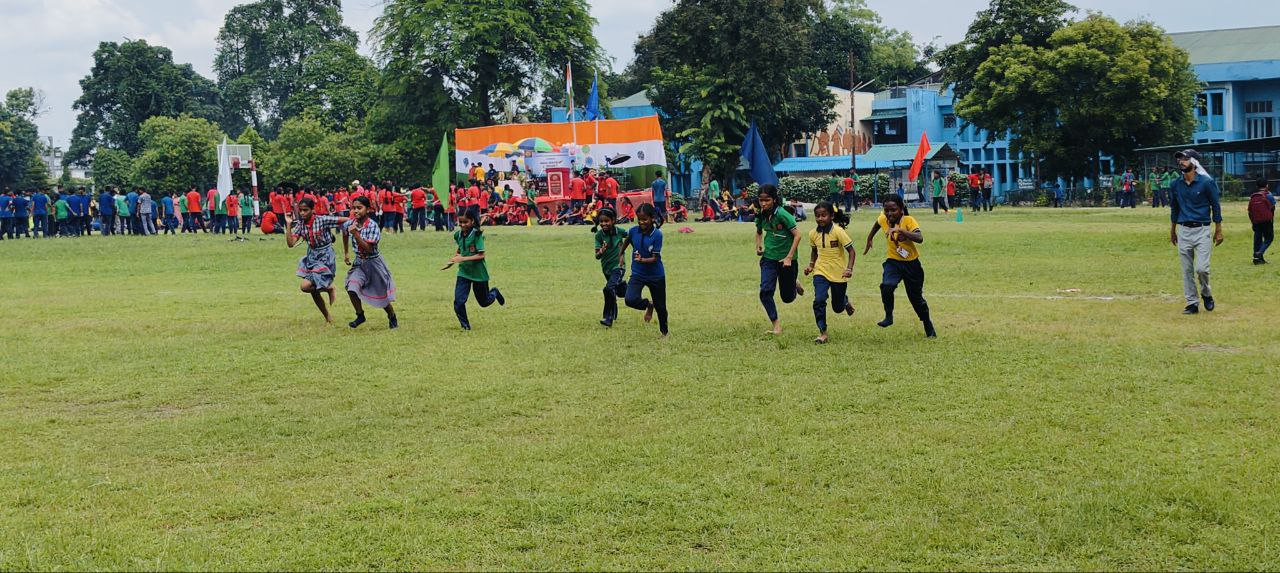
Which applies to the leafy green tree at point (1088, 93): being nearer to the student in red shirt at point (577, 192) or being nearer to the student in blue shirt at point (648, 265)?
the student in red shirt at point (577, 192)

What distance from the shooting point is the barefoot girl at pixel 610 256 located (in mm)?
12930

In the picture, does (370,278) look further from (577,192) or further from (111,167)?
(111,167)

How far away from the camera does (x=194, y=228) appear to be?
136 feet

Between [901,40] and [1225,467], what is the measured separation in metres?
96.3

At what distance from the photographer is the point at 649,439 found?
25.2ft

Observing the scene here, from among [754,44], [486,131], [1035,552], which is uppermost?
[754,44]

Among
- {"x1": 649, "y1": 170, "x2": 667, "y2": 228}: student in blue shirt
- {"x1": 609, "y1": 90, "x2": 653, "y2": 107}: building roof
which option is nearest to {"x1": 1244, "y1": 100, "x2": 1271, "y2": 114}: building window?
{"x1": 609, "y1": 90, "x2": 653, "y2": 107}: building roof

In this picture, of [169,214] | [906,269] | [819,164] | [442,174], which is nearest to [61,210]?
[169,214]

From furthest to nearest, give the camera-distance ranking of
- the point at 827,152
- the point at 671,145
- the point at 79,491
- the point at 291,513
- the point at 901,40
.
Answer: the point at 901,40
the point at 827,152
the point at 671,145
the point at 79,491
the point at 291,513

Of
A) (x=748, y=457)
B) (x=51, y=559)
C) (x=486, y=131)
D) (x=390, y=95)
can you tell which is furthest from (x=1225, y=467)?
(x=390, y=95)

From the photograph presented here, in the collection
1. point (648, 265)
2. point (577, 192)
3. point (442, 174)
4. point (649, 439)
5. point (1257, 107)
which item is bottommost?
point (649, 439)

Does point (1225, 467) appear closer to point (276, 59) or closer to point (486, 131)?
point (486, 131)

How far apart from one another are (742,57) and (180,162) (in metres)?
31.8

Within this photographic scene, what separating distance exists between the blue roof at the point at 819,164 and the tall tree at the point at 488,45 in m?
18.5
